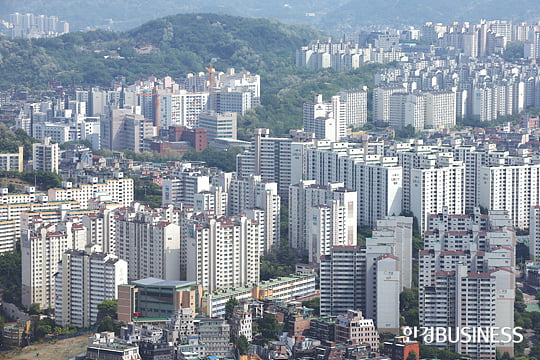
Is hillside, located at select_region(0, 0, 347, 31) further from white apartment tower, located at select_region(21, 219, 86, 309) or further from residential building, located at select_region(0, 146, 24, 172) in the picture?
white apartment tower, located at select_region(21, 219, 86, 309)

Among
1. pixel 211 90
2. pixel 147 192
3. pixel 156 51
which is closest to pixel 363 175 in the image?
pixel 147 192

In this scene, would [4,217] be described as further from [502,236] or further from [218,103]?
→ [218,103]

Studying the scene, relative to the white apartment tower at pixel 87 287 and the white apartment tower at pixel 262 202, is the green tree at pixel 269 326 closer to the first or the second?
the white apartment tower at pixel 87 287

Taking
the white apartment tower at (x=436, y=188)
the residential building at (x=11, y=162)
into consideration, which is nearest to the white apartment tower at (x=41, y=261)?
the white apartment tower at (x=436, y=188)

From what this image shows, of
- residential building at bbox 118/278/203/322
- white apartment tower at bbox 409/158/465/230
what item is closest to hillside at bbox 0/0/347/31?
white apartment tower at bbox 409/158/465/230

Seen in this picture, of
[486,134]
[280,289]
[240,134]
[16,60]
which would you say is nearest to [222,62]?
[16,60]
